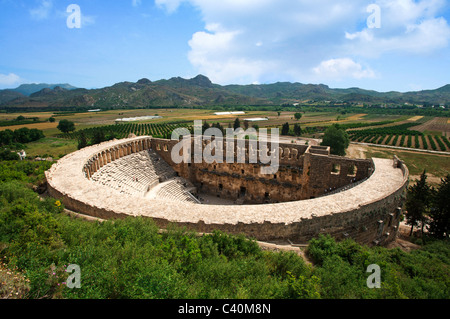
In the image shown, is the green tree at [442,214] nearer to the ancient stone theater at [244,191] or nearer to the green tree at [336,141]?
the ancient stone theater at [244,191]

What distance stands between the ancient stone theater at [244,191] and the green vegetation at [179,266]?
76.4 inches

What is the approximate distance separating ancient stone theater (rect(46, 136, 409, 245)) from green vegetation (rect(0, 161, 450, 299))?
6.37ft

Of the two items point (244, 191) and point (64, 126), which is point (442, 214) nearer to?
point (244, 191)

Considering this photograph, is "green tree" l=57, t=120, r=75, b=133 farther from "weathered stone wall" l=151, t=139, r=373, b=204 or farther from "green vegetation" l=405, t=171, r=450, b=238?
"green vegetation" l=405, t=171, r=450, b=238

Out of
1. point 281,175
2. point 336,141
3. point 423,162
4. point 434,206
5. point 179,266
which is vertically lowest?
point 423,162

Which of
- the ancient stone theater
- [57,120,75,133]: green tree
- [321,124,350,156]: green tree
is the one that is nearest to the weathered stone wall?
the ancient stone theater

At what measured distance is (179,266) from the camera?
7602 millimetres

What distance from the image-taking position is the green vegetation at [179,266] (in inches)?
244

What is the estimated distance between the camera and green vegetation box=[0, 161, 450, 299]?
6.20 metres

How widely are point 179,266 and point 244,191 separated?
61.5 feet

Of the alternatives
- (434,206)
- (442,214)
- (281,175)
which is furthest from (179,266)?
(434,206)

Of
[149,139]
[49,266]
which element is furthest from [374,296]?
[149,139]

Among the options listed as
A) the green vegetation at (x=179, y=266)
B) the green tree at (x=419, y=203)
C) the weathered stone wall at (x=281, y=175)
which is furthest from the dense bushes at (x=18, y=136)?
the green tree at (x=419, y=203)

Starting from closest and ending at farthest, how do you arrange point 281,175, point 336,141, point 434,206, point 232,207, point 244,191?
1. point 232,207
2. point 434,206
3. point 281,175
4. point 244,191
5. point 336,141
